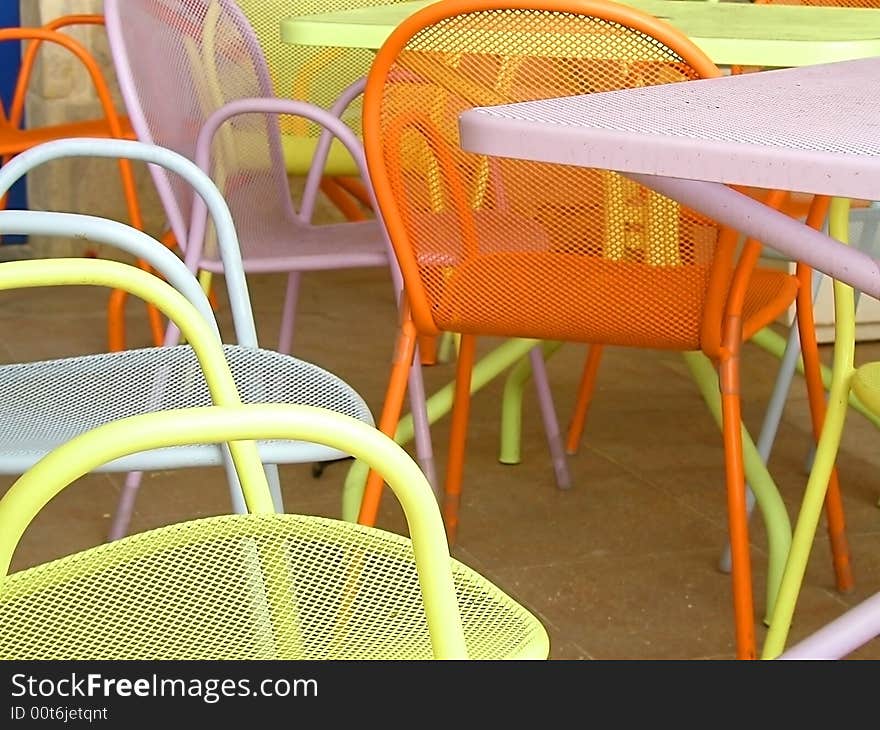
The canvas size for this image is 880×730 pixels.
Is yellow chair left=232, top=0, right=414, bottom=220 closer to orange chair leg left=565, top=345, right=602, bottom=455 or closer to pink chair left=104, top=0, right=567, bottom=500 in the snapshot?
pink chair left=104, top=0, right=567, bottom=500

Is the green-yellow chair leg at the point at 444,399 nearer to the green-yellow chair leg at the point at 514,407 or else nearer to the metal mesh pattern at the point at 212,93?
the green-yellow chair leg at the point at 514,407

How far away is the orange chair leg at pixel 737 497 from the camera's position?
1.93 m

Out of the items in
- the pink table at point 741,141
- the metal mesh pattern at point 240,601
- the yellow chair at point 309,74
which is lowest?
the yellow chair at point 309,74

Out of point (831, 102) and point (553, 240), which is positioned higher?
point (831, 102)

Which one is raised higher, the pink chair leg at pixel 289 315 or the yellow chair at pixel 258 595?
the yellow chair at pixel 258 595

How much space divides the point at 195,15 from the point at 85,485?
2.86 feet

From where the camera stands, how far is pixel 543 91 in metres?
1.81

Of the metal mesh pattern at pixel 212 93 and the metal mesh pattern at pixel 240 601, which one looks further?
the metal mesh pattern at pixel 212 93

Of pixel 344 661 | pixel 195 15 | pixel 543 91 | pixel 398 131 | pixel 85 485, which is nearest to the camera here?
pixel 344 661

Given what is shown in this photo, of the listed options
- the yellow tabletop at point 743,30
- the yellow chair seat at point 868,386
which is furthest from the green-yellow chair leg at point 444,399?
the yellow chair seat at point 868,386

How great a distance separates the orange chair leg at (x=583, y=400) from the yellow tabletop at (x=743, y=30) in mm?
653

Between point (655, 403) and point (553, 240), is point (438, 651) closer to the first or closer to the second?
point (553, 240)

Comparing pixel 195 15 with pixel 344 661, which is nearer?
pixel 344 661
